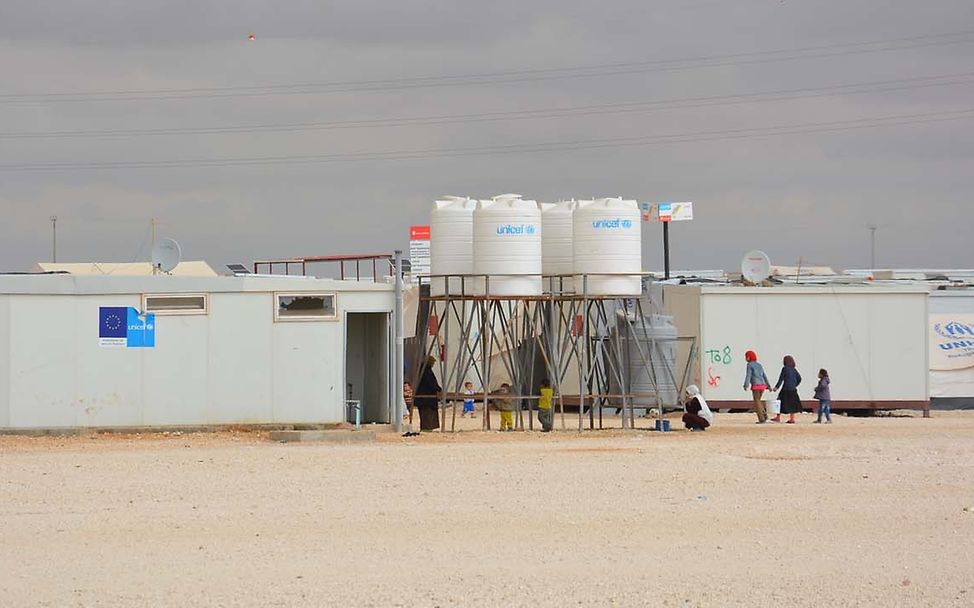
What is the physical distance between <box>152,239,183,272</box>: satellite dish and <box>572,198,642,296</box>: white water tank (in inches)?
308

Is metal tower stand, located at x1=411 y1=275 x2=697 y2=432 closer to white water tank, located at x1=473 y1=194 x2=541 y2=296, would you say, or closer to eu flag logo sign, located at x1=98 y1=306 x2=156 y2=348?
white water tank, located at x1=473 y1=194 x2=541 y2=296

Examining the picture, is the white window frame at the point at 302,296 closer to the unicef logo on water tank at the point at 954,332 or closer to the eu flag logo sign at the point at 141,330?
the eu flag logo sign at the point at 141,330

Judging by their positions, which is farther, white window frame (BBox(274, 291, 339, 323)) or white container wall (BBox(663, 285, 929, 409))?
white container wall (BBox(663, 285, 929, 409))

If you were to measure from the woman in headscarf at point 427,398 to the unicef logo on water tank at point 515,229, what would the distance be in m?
2.69

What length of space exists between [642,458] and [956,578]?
948 centimetres

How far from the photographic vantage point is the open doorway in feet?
91.4

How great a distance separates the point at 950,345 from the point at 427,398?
17.5 metres

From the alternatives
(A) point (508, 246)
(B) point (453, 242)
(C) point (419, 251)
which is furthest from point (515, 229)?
(C) point (419, 251)

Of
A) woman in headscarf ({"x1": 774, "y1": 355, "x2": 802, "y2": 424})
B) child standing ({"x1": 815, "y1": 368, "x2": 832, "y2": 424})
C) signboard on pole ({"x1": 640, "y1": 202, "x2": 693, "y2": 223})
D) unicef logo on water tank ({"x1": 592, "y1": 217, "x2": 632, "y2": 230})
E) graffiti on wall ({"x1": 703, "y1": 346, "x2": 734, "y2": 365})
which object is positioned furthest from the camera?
signboard on pole ({"x1": 640, "y1": 202, "x2": 693, "y2": 223})

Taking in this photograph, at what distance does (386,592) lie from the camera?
11.0 meters

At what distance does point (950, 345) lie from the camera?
37906 mm

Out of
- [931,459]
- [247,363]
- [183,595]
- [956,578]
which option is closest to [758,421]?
[931,459]

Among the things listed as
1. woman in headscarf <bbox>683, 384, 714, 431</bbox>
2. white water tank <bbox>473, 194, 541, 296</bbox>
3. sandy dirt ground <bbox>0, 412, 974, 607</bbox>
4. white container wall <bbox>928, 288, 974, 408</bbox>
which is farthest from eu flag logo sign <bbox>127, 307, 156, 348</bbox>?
white container wall <bbox>928, 288, 974, 408</bbox>

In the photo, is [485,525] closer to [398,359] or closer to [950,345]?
[398,359]
